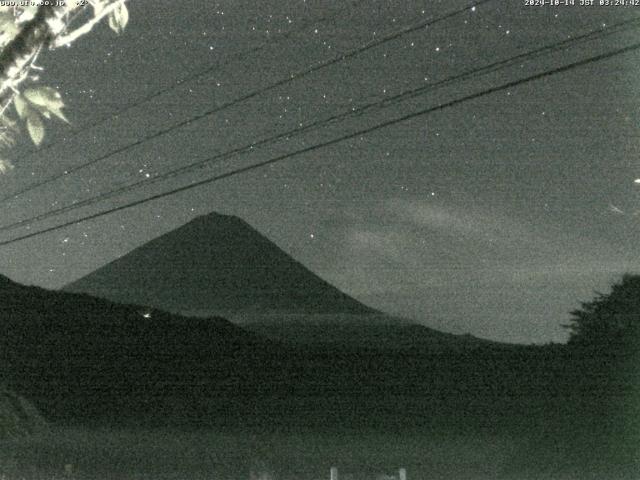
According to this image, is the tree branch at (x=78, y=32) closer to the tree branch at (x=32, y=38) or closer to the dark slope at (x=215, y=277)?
the tree branch at (x=32, y=38)

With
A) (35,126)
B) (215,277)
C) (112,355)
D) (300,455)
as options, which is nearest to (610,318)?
(300,455)

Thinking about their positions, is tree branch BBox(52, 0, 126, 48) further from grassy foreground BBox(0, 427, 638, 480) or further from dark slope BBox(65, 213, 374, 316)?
dark slope BBox(65, 213, 374, 316)

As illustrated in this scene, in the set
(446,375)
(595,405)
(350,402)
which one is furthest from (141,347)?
(595,405)

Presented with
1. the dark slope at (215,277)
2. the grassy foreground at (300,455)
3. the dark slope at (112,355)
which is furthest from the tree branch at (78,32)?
the dark slope at (215,277)

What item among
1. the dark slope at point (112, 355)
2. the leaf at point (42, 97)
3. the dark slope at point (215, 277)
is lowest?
the leaf at point (42, 97)

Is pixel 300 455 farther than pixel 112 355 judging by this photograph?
No

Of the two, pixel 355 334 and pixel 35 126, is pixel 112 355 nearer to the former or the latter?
pixel 355 334
